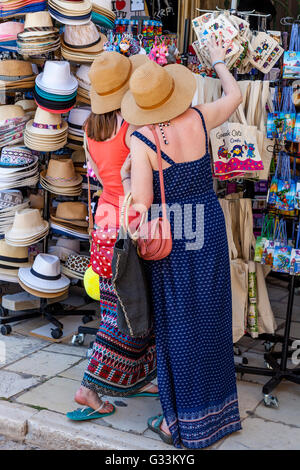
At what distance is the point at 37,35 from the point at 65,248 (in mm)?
1737

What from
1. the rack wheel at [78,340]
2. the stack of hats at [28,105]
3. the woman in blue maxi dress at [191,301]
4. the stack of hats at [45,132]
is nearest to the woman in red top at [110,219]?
the woman in blue maxi dress at [191,301]

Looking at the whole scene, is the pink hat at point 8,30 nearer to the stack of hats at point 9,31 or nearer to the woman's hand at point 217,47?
the stack of hats at point 9,31

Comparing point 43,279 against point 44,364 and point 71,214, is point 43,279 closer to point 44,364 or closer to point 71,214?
point 71,214

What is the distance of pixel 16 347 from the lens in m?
4.27

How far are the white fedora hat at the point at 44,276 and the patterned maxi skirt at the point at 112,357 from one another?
1.37 metres

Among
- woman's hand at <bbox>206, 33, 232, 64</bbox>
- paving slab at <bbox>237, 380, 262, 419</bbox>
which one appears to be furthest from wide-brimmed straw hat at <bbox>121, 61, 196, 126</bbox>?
paving slab at <bbox>237, 380, 262, 419</bbox>

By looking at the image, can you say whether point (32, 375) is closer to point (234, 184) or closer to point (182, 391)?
point (182, 391)

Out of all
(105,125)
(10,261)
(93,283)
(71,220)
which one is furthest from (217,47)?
(10,261)

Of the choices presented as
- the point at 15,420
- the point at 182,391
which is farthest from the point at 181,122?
the point at 15,420

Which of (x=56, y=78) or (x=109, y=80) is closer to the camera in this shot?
(x=109, y=80)

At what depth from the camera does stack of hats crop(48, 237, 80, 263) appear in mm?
4848

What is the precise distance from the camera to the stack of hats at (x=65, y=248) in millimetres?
4848

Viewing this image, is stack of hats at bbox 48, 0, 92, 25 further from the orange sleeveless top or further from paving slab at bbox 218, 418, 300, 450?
paving slab at bbox 218, 418, 300, 450

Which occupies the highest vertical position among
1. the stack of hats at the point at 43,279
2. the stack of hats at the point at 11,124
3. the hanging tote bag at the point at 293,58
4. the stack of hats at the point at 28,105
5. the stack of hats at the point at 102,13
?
the stack of hats at the point at 102,13
